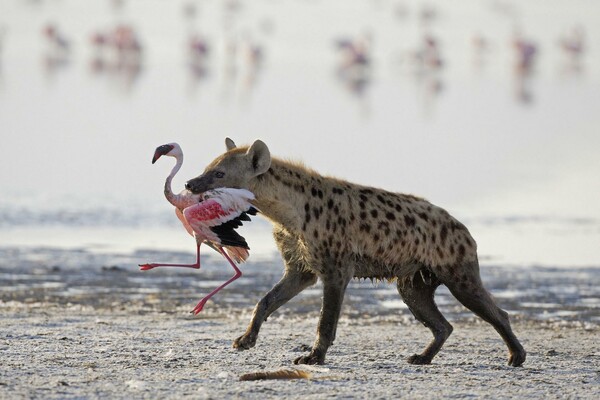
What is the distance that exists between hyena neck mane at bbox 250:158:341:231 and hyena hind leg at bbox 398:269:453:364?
660mm

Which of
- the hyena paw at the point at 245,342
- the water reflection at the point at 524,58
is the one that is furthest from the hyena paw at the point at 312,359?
the water reflection at the point at 524,58

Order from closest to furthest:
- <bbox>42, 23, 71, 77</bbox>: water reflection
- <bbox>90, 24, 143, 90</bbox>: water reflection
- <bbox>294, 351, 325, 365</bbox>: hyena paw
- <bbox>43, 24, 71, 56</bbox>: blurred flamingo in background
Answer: <bbox>294, 351, 325, 365</bbox>: hyena paw
<bbox>90, 24, 143, 90</bbox>: water reflection
<bbox>42, 23, 71, 77</bbox>: water reflection
<bbox>43, 24, 71, 56</bbox>: blurred flamingo in background

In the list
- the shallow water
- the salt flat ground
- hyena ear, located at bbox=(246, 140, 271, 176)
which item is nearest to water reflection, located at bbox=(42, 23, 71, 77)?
the shallow water

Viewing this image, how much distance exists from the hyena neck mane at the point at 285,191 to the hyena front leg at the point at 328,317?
0.30 metres

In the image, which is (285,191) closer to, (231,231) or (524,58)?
(231,231)

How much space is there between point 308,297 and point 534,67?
35066 mm

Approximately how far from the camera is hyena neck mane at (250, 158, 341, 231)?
22.6 feet

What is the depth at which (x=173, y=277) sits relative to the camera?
10.2 m

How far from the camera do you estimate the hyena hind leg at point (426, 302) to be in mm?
7141

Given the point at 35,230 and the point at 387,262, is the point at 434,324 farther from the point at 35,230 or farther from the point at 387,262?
the point at 35,230

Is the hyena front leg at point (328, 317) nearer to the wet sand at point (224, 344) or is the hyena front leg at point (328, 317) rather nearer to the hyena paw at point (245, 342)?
the wet sand at point (224, 344)

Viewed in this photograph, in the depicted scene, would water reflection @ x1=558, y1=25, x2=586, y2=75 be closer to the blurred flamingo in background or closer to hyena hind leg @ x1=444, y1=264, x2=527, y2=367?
the blurred flamingo in background

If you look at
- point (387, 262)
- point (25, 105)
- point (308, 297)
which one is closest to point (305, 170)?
point (387, 262)

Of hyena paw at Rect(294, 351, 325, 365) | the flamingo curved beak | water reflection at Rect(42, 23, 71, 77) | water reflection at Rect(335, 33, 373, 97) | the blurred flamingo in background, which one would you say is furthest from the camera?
the blurred flamingo in background
